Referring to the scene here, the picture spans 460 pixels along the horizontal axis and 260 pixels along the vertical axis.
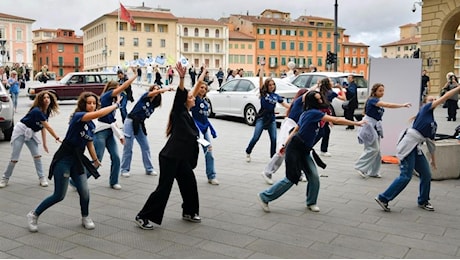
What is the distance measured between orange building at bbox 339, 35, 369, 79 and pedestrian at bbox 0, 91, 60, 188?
392 ft

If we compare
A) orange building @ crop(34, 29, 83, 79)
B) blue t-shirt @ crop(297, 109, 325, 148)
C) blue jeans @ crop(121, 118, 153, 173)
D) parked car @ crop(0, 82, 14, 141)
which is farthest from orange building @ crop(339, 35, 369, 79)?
blue t-shirt @ crop(297, 109, 325, 148)

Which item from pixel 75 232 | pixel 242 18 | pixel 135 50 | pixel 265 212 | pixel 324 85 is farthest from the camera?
pixel 242 18

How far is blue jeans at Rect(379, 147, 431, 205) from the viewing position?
670 cm

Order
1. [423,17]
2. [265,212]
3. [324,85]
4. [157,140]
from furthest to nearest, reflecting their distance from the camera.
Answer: [423,17], [157,140], [324,85], [265,212]

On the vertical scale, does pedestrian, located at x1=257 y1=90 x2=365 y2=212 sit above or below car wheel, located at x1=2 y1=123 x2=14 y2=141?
above

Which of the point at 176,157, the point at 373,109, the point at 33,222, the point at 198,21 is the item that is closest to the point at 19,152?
the point at 33,222

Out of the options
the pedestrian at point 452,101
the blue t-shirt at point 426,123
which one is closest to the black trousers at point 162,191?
the blue t-shirt at point 426,123

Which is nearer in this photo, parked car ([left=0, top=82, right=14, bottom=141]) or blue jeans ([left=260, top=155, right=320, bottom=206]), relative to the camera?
blue jeans ([left=260, top=155, right=320, bottom=206])

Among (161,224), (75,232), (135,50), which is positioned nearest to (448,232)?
(161,224)

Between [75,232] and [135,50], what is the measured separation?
349ft

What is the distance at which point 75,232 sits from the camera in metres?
5.77

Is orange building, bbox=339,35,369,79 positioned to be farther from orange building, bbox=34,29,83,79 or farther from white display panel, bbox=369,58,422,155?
white display panel, bbox=369,58,422,155

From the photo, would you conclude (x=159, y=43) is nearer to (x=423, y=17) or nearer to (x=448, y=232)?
(x=423, y=17)

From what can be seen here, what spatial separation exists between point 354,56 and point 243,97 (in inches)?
4501
